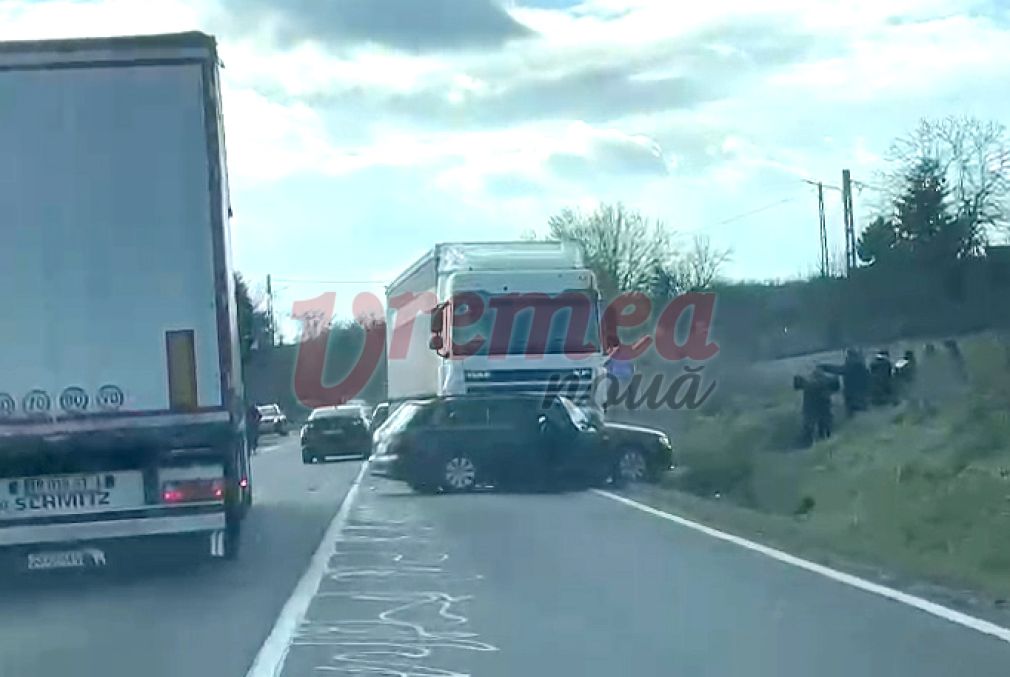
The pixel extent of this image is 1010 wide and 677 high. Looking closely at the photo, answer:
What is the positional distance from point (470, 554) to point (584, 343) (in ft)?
40.3

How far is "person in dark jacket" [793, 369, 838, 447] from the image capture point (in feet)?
124

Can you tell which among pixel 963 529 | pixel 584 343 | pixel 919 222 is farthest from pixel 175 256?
pixel 919 222

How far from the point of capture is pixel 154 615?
41.5 ft

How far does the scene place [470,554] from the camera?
16.2 m

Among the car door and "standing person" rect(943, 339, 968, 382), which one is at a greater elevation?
"standing person" rect(943, 339, 968, 382)

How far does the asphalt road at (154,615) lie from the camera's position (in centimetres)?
1041

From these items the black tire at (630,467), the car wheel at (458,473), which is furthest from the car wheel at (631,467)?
the car wheel at (458,473)

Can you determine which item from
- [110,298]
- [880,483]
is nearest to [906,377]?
[880,483]

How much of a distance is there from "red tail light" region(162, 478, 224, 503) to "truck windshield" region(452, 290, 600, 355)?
14.0m

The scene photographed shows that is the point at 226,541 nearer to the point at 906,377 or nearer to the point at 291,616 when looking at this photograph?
the point at 291,616

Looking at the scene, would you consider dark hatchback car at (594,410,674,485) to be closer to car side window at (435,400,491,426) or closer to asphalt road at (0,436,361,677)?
car side window at (435,400,491,426)

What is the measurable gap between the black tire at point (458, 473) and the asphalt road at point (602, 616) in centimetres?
770

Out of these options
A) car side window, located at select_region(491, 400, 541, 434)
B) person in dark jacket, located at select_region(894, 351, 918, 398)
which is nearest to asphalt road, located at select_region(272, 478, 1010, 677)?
car side window, located at select_region(491, 400, 541, 434)

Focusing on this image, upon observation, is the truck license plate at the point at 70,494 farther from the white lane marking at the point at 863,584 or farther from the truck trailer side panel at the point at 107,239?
the white lane marking at the point at 863,584
